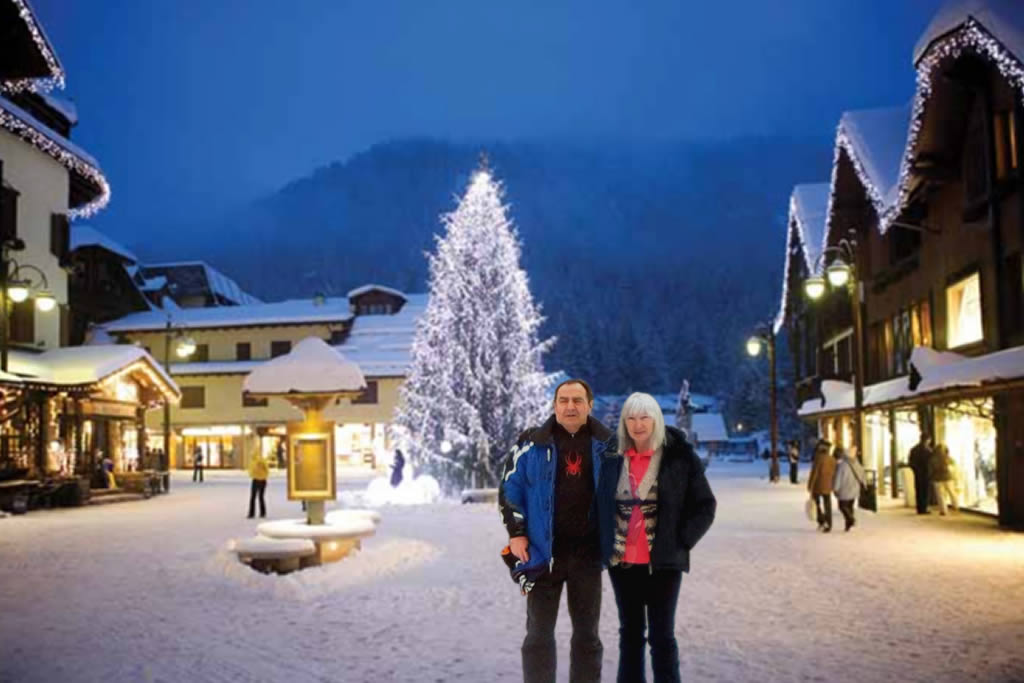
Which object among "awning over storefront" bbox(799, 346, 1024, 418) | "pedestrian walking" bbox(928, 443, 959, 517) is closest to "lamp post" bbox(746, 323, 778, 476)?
"awning over storefront" bbox(799, 346, 1024, 418)

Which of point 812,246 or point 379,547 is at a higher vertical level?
point 812,246

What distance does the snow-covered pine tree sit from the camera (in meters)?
29.2

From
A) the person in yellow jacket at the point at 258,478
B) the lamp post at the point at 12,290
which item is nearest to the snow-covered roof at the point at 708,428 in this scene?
the lamp post at the point at 12,290

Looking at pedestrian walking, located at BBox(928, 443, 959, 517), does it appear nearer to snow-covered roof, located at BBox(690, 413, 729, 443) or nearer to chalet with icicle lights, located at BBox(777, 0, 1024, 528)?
chalet with icicle lights, located at BBox(777, 0, 1024, 528)

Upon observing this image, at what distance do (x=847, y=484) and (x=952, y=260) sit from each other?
7.49 m

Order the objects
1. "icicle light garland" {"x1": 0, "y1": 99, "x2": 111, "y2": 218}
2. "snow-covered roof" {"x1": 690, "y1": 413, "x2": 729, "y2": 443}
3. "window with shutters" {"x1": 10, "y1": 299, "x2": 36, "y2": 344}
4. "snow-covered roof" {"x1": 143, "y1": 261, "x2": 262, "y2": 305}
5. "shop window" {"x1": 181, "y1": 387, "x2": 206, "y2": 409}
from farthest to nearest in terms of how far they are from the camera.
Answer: "snow-covered roof" {"x1": 690, "y1": 413, "x2": 729, "y2": 443} < "snow-covered roof" {"x1": 143, "y1": 261, "x2": 262, "y2": 305} < "shop window" {"x1": 181, "y1": 387, "x2": 206, "y2": 409} < "window with shutters" {"x1": 10, "y1": 299, "x2": 36, "y2": 344} < "icicle light garland" {"x1": 0, "y1": 99, "x2": 111, "y2": 218}

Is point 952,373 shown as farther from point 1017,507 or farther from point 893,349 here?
point 893,349

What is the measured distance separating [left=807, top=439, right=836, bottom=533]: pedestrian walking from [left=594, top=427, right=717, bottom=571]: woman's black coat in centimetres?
1368

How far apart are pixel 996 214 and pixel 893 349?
34.3 ft

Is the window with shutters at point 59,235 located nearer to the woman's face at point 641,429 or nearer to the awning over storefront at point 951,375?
the awning over storefront at point 951,375

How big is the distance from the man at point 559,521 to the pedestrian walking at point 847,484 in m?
13.8

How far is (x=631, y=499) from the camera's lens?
5.67m

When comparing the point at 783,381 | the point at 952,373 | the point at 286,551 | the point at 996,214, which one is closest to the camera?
the point at 286,551

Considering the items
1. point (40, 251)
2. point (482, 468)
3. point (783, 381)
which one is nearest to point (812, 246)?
point (482, 468)
